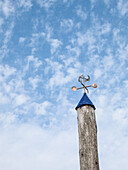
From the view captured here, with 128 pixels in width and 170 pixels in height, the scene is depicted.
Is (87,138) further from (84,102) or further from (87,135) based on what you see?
(84,102)

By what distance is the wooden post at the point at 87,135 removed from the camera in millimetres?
5520

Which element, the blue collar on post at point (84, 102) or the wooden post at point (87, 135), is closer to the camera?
the wooden post at point (87, 135)

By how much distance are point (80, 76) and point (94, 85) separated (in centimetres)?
58

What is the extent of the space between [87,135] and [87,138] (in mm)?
85

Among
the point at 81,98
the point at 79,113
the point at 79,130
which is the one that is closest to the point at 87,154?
the point at 79,130

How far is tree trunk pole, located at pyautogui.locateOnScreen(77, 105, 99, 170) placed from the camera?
18.1ft

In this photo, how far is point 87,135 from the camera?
5.79 metres

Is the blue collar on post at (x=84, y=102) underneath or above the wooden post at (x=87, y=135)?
above

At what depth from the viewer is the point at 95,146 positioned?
574 cm

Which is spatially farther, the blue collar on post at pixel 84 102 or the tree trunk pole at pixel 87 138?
the blue collar on post at pixel 84 102

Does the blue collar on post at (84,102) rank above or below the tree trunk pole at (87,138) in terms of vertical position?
above

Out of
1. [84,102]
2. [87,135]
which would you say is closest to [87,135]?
[87,135]

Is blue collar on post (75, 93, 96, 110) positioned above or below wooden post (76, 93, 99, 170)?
above

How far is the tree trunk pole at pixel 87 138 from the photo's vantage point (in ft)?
18.1
